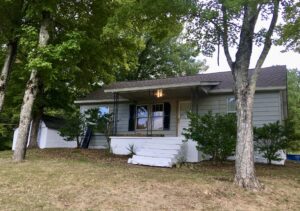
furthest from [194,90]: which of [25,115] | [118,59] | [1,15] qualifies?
[1,15]

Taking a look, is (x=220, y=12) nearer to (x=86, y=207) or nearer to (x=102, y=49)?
(x=86, y=207)

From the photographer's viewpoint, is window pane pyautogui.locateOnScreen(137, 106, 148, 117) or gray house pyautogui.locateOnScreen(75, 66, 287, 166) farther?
window pane pyautogui.locateOnScreen(137, 106, 148, 117)

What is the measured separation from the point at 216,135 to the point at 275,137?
2.59 meters

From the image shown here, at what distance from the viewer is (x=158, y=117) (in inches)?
627

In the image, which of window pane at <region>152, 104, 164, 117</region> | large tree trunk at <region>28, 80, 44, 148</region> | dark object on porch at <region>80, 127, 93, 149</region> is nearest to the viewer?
window pane at <region>152, 104, 164, 117</region>

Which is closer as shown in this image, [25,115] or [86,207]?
[86,207]

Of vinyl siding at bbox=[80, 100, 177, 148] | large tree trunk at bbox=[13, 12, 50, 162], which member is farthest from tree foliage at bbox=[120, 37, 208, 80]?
large tree trunk at bbox=[13, 12, 50, 162]

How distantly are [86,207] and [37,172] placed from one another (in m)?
3.30

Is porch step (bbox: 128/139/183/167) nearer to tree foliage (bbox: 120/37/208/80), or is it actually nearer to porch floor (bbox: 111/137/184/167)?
porch floor (bbox: 111/137/184/167)

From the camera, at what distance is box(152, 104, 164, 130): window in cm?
1582

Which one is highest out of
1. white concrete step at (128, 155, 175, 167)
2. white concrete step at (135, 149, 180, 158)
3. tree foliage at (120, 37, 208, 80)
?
tree foliage at (120, 37, 208, 80)

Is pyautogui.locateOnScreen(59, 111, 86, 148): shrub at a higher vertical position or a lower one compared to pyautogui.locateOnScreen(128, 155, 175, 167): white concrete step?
higher

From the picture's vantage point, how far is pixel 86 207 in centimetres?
590

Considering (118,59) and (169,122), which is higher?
(118,59)
